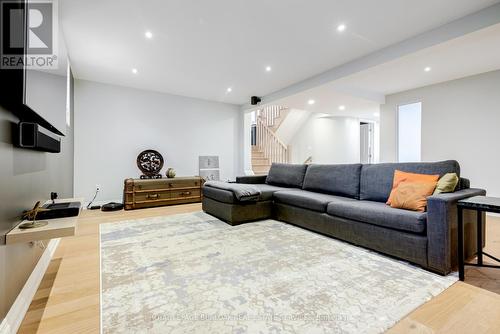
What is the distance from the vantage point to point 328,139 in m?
8.40

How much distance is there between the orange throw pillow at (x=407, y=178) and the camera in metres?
2.32

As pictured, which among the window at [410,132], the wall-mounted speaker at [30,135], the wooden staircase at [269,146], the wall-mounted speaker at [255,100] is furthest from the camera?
the wooden staircase at [269,146]

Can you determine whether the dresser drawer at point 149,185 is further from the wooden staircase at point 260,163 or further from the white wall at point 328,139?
the white wall at point 328,139

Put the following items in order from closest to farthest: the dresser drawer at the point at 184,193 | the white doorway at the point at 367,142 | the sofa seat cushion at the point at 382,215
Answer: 1. the sofa seat cushion at the point at 382,215
2. the dresser drawer at the point at 184,193
3. the white doorway at the point at 367,142

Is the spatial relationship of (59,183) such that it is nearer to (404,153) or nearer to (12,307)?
(12,307)

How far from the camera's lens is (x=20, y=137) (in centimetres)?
143

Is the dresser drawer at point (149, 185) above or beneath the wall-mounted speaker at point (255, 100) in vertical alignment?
beneath

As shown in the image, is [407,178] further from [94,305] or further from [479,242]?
[94,305]

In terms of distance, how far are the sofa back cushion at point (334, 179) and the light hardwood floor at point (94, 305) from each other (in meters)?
1.42

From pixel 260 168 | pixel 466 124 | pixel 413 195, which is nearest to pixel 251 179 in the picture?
pixel 413 195

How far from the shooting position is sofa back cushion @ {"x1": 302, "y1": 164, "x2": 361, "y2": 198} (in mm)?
3145

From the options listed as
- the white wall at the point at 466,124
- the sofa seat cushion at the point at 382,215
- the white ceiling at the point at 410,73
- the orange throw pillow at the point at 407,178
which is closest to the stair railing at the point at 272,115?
the white ceiling at the point at 410,73

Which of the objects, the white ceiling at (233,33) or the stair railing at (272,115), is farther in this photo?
the stair railing at (272,115)

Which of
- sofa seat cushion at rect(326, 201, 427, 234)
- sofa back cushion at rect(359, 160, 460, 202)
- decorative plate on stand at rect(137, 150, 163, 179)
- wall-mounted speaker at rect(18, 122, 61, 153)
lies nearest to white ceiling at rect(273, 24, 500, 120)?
sofa back cushion at rect(359, 160, 460, 202)
